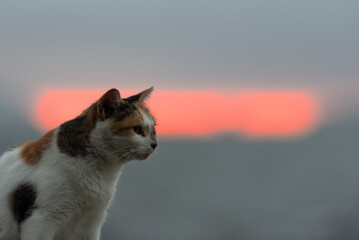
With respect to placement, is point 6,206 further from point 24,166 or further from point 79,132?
point 79,132

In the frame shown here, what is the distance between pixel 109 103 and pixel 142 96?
61 cm

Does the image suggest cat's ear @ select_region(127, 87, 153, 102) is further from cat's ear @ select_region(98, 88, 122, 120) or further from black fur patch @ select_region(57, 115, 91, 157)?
black fur patch @ select_region(57, 115, 91, 157)

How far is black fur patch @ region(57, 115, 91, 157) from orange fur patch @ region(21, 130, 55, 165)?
0.13 meters

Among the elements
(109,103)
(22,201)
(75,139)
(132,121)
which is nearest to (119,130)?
(132,121)

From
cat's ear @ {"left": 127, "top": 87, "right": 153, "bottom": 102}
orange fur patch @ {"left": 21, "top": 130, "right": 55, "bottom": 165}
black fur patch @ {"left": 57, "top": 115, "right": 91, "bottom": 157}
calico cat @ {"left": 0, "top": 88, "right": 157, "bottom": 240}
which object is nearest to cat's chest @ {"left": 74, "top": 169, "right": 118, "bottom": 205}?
calico cat @ {"left": 0, "top": 88, "right": 157, "bottom": 240}

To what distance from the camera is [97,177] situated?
13.4ft

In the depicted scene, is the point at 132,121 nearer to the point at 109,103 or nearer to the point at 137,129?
the point at 137,129

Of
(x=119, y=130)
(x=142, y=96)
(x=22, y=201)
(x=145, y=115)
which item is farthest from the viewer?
(x=142, y=96)

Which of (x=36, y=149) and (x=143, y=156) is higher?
(x=36, y=149)

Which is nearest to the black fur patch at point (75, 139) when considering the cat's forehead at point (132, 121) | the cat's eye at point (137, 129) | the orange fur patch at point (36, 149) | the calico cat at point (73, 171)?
the calico cat at point (73, 171)

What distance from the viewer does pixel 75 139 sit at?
4035mm

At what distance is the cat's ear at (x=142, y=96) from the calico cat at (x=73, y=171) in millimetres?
277

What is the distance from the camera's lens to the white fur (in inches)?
152

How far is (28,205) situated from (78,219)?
0.44 meters
